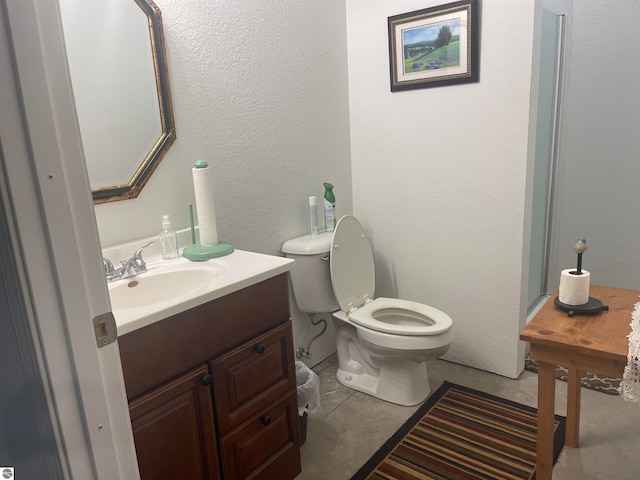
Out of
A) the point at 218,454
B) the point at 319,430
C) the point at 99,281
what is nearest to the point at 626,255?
the point at 319,430

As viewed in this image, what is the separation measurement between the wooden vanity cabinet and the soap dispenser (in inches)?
16.7

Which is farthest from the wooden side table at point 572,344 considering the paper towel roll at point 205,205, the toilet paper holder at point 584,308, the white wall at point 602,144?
the white wall at point 602,144

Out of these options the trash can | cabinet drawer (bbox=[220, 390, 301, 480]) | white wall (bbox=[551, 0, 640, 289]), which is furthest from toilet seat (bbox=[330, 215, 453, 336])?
white wall (bbox=[551, 0, 640, 289])

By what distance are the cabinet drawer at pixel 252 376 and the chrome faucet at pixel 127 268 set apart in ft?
1.39

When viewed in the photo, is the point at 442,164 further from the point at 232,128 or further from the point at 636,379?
the point at 636,379

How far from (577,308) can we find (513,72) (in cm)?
115

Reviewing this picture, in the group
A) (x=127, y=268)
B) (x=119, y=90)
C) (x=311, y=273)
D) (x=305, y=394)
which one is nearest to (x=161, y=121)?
(x=119, y=90)

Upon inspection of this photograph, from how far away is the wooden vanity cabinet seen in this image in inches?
47.6

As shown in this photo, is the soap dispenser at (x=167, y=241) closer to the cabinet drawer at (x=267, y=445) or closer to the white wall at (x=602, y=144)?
the cabinet drawer at (x=267, y=445)

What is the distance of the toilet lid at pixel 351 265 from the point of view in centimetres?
225

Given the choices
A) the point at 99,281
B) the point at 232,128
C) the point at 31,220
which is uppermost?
the point at 232,128

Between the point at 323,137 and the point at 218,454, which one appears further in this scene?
the point at 323,137

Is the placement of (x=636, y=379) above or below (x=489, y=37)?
below

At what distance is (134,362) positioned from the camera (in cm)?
117
